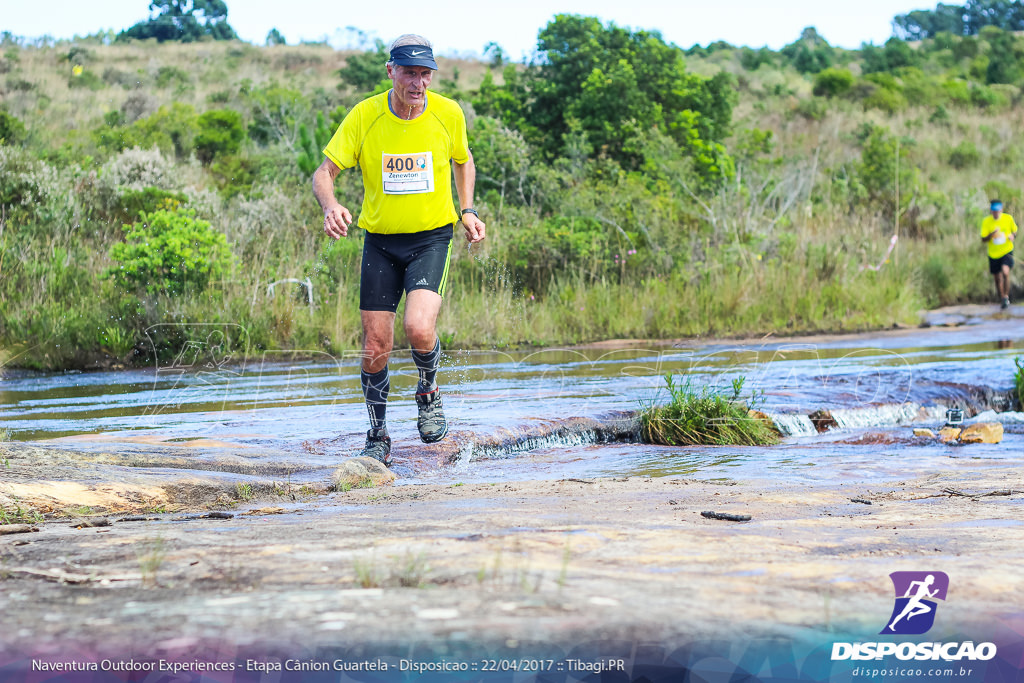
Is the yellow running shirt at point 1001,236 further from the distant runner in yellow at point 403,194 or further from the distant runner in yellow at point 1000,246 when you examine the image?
the distant runner in yellow at point 403,194

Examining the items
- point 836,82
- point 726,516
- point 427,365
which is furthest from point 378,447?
point 836,82

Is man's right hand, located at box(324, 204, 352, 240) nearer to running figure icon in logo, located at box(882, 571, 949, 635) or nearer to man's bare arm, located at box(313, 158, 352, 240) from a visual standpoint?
man's bare arm, located at box(313, 158, 352, 240)

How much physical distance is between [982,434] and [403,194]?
4574 millimetres

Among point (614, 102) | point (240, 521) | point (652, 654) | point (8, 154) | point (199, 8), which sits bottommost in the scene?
point (240, 521)

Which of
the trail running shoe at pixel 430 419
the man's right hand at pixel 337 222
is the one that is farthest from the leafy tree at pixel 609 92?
the man's right hand at pixel 337 222

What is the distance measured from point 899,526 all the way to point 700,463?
→ 114 inches

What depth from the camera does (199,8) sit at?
6200 cm

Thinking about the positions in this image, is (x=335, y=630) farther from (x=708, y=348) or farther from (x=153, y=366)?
(x=708, y=348)

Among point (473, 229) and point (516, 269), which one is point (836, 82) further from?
point (473, 229)

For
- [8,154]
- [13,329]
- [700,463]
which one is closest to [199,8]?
[8,154]

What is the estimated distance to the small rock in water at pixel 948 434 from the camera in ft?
24.7

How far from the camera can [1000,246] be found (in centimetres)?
1877

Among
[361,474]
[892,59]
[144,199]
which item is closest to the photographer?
[361,474]

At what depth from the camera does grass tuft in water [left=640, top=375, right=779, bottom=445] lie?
7.40m
